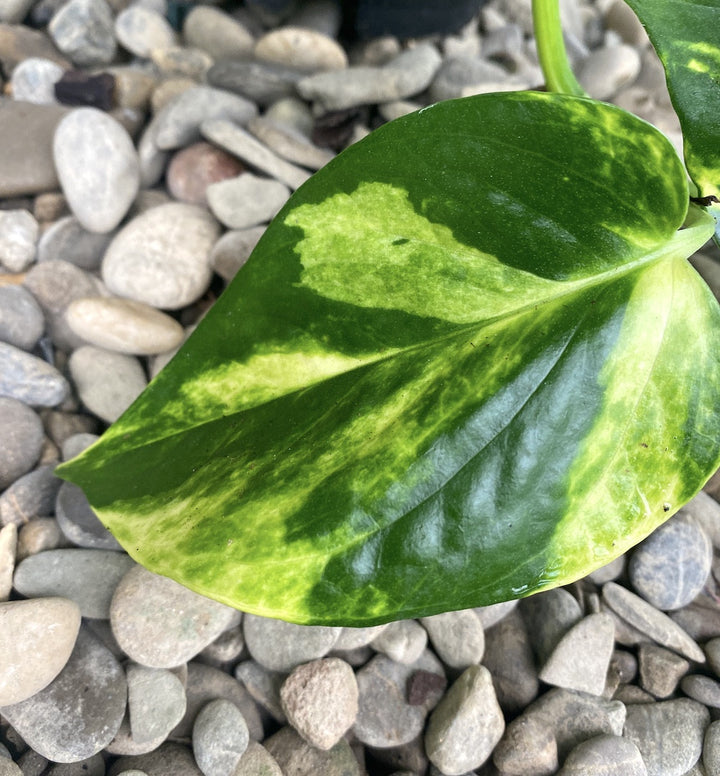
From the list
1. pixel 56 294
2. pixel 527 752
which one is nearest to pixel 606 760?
pixel 527 752

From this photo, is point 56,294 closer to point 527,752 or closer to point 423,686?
point 423,686

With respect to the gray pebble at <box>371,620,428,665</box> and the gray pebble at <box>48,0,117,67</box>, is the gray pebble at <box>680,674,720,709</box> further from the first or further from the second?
the gray pebble at <box>48,0,117,67</box>

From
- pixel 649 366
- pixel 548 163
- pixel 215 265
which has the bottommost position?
pixel 215 265

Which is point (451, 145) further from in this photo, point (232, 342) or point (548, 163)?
point (232, 342)

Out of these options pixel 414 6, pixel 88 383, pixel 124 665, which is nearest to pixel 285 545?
pixel 124 665

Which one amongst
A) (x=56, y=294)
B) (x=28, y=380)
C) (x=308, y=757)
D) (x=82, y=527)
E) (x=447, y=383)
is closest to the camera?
(x=447, y=383)
